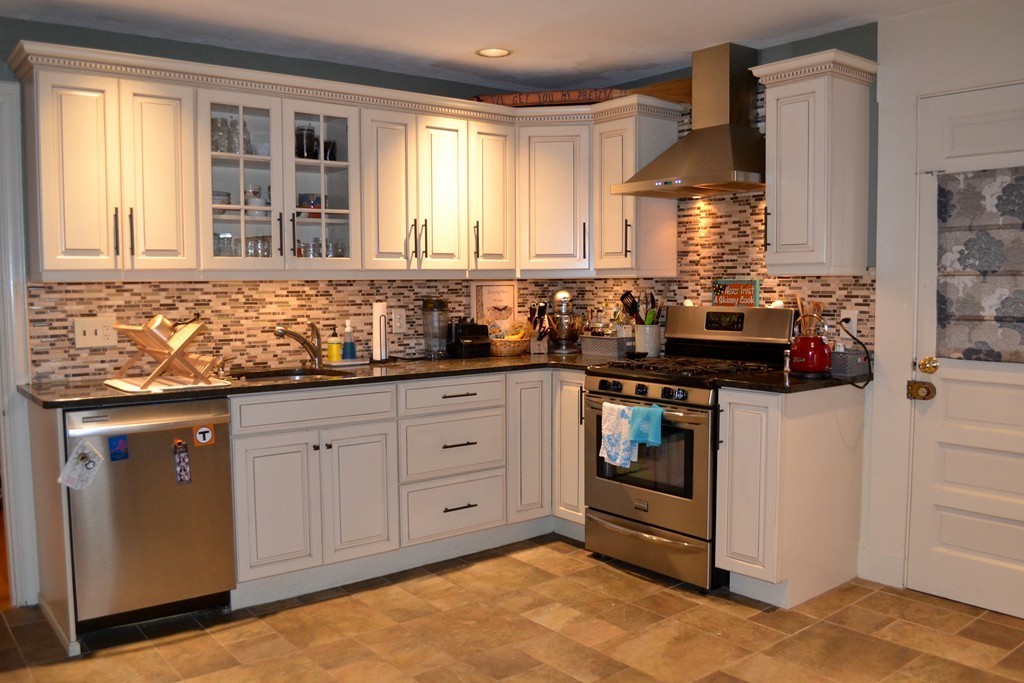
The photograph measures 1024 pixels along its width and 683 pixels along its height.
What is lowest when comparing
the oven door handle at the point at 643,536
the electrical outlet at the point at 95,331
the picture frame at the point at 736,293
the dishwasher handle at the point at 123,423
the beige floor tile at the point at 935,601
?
the beige floor tile at the point at 935,601

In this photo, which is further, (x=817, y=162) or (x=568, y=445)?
(x=568, y=445)

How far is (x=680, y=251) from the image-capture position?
183 inches

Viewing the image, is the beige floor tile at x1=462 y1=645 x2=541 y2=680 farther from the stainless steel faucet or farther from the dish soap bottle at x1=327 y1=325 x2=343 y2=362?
the dish soap bottle at x1=327 y1=325 x2=343 y2=362

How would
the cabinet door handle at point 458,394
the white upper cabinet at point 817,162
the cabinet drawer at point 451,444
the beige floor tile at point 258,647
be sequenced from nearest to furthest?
the beige floor tile at point 258,647, the white upper cabinet at point 817,162, the cabinet drawer at point 451,444, the cabinet door handle at point 458,394

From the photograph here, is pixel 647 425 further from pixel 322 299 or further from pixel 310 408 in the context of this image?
pixel 322 299


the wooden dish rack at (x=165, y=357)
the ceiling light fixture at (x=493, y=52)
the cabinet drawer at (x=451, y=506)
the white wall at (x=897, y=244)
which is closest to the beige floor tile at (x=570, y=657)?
the cabinet drawer at (x=451, y=506)

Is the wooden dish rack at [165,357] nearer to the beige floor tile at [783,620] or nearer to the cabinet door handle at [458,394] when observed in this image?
the cabinet door handle at [458,394]

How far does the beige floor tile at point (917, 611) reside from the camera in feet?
11.0

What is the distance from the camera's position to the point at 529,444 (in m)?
4.39

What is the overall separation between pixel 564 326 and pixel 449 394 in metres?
1.03

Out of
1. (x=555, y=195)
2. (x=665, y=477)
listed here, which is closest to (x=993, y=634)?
(x=665, y=477)

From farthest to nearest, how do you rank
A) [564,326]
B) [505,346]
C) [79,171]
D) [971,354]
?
[564,326], [505,346], [971,354], [79,171]

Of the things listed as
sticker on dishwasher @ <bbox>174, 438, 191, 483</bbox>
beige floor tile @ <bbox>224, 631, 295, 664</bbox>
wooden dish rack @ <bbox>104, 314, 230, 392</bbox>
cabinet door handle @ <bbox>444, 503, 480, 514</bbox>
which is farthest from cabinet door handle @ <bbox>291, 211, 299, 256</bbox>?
beige floor tile @ <bbox>224, 631, 295, 664</bbox>

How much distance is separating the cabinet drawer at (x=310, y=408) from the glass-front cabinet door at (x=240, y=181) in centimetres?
67
